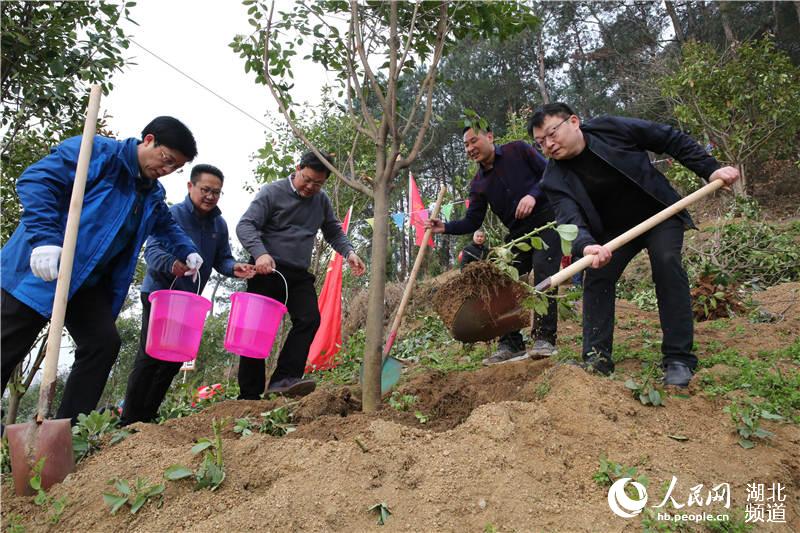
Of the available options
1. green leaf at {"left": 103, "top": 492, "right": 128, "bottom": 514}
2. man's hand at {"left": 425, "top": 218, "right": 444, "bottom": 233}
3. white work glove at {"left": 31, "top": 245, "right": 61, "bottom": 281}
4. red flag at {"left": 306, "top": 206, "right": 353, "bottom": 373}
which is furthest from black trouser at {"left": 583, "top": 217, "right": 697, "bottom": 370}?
red flag at {"left": 306, "top": 206, "right": 353, "bottom": 373}

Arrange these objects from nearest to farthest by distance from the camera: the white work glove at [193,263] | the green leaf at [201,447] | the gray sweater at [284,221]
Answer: the green leaf at [201,447], the white work glove at [193,263], the gray sweater at [284,221]

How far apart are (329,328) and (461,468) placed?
547 centimetres

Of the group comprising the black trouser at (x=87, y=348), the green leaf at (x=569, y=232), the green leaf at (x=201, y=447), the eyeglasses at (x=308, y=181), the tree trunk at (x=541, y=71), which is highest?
the tree trunk at (x=541, y=71)

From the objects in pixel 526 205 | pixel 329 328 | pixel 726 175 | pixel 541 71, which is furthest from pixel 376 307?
pixel 541 71

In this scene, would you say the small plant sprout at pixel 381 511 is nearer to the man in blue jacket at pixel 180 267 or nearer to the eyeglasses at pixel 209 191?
the man in blue jacket at pixel 180 267

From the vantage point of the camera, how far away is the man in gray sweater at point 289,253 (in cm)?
373

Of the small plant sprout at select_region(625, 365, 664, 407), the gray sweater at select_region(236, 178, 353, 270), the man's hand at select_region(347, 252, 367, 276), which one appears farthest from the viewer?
the man's hand at select_region(347, 252, 367, 276)

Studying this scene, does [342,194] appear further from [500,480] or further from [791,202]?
[791,202]

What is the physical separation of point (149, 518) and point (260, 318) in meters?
1.66

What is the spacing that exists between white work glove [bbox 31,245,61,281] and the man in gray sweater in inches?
53.0

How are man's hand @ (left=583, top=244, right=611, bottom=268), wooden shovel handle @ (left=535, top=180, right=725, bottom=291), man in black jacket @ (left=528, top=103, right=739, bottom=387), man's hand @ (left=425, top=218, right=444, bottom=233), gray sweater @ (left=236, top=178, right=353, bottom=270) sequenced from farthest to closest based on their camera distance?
gray sweater @ (left=236, top=178, right=353, bottom=270), man's hand @ (left=425, top=218, right=444, bottom=233), man in black jacket @ (left=528, top=103, right=739, bottom=387), wooden shovel handle @ (left=535, top=180, right=725, bottom=291), man's hand @ (left=583, top=244, right=611, bottom=268)

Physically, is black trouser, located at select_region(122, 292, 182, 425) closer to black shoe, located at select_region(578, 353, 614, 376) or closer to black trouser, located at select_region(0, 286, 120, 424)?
black trouser, located at select_region(0, 286, 120, 424)

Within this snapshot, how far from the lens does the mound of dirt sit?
1.73m

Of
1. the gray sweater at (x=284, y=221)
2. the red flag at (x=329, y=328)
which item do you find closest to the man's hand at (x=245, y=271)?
the gray sweater at (x=284, y=221)
